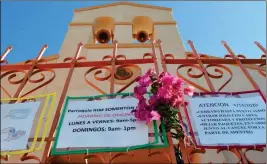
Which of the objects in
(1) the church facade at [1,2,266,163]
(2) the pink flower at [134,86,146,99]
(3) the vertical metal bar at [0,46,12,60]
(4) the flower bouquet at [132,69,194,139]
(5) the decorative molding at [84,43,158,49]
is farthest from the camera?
(5) the decorative molding at [84,43,158,49]

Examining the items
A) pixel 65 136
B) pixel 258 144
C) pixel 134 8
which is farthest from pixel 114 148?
pixel 134 8

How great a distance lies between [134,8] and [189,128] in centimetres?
612

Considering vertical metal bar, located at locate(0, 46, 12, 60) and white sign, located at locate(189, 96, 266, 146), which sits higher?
vertical metal bar, located at locate(0, 46, 12, 60)

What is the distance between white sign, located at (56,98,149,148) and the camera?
245cm

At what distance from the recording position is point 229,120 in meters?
2.69

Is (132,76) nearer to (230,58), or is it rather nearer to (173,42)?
(173,42)

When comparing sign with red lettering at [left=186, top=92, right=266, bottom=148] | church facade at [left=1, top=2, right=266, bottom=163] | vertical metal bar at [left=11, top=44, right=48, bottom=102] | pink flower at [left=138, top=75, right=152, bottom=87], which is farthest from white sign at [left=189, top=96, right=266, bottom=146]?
vertical metal bar at [left=11, top=44, right=48, bottom=102]

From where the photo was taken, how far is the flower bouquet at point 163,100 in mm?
2555

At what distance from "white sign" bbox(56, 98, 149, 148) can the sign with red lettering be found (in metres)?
0.51

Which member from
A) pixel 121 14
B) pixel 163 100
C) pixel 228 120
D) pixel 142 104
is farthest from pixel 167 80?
pixel 121 14

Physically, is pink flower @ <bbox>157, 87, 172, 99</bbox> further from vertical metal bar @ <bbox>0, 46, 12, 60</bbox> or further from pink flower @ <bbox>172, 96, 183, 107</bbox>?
vertical metal bar @ <bbox>0, 46, 12, 60</bbox>

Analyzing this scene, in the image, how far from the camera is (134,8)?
827 centimetres

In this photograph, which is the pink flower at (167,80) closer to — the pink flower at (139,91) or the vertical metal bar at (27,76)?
the pink flower at (139,91)

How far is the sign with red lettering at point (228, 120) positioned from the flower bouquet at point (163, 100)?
6.4 inches
